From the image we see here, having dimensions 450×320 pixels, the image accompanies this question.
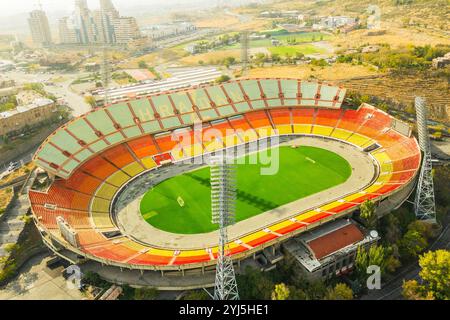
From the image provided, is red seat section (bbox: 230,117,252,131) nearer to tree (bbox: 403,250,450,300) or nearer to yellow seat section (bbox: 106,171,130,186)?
yellow seat section (bbox: 106,171,130,186)

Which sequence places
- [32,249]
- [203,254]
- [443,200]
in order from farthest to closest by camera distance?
1. [443,200]
2. [32,249]
3. [203,254]

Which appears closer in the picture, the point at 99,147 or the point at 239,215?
the point at 239,215

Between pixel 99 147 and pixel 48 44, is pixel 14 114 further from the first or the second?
pixel 48 44

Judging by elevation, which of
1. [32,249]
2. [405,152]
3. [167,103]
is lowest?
[32,249]

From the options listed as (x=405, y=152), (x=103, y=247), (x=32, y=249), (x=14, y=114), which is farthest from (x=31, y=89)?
(x=405, y=152)

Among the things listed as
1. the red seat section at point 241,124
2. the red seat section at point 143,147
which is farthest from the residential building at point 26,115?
the red seat section at point 241,124

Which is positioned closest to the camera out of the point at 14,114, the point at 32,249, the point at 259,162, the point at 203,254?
the point at 203,254
